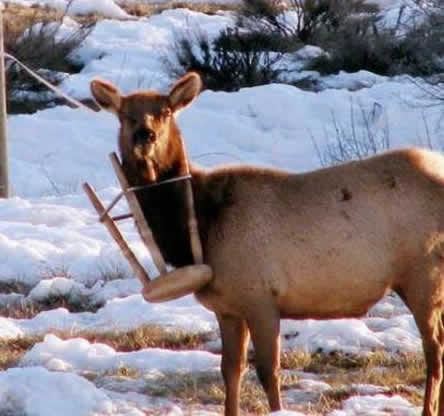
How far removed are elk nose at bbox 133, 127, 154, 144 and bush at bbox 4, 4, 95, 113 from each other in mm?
15337

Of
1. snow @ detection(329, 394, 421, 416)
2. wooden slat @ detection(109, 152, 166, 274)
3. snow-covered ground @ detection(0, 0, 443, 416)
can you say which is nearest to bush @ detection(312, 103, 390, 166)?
snow-covered ground @ detection(0, 0, 443, 416)

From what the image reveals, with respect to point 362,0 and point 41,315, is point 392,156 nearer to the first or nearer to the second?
point 41,315

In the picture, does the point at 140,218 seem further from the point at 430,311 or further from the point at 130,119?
the point at 430,311

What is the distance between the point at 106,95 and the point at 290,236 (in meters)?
1.12

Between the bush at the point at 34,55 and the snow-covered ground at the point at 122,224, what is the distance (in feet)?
1.50

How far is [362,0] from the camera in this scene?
28578 millimetres

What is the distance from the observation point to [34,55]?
22.8 meters

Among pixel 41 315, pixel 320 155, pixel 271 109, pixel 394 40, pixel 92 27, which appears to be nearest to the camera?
pixel 41 315

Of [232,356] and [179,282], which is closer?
[179,282]

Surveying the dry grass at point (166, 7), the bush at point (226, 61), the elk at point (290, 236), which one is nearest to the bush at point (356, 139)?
the bush at point (226, 61)

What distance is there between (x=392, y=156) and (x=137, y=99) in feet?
4.33

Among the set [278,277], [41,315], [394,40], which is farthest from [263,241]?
[394,40]

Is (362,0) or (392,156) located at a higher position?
(392,156)

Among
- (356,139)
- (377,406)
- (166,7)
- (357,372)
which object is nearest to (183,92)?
(377,406)
